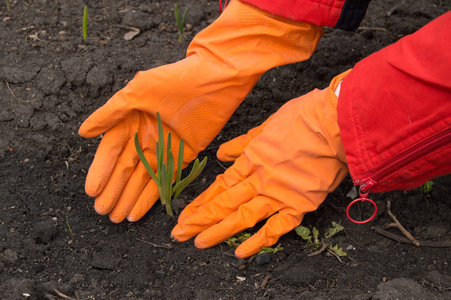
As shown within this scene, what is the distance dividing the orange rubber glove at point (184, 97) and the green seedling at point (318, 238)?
57cm

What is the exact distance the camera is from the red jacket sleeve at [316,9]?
195 cm

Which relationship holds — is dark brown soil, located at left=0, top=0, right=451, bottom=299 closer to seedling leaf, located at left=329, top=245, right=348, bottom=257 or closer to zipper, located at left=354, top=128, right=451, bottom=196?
seedling leaf, located at left=329, top=245, right=348, bottom=257

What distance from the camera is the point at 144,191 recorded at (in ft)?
6.79

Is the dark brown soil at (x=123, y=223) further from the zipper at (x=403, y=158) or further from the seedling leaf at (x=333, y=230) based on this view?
the zipper at (x=403, y=158)

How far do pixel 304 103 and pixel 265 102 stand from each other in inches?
25.2

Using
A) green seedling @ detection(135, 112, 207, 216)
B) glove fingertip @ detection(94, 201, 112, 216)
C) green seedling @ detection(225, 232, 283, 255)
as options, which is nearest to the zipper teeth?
green seedling @ detection(225, 232, 283, 255)

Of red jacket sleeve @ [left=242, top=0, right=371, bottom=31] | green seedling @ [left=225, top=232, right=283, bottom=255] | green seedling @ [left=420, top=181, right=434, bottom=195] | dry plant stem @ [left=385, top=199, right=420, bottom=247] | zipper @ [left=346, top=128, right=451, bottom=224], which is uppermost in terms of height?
red jacket sleeve @ [left=242, top=0, right=371, bottom=31]

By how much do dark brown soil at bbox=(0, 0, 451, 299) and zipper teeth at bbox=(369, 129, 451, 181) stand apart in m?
0.41

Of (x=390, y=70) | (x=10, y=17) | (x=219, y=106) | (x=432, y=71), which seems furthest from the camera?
(x=10, y=17)

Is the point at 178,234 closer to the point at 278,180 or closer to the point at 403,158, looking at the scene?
the point at 278,180

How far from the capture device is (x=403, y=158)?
165 cm

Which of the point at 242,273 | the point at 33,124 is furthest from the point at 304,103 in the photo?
the point at 33,124

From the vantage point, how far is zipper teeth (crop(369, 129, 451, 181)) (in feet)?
5.17

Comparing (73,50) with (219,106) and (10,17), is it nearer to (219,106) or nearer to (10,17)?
(10,17)
